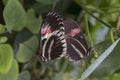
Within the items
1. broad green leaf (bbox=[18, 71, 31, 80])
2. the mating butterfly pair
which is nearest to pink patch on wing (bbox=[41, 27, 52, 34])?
the mating butterfly pair

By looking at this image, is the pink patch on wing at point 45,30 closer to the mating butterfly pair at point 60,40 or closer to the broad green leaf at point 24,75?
the mating butterfly pair at point 60,40

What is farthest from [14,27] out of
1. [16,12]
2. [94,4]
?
[94,4]

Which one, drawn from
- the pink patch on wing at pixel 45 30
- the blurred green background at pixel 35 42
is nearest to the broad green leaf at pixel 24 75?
the blurred green background at pixel 35 42

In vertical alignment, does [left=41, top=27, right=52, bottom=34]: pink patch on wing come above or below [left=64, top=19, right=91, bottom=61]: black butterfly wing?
above

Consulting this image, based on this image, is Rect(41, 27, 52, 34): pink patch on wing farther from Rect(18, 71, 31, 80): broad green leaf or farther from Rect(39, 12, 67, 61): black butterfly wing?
Rect(18, 71, 31, 80): broad green leaf
